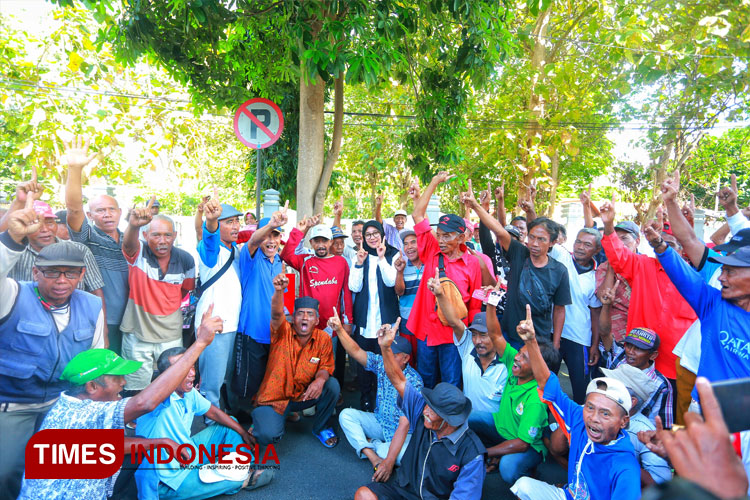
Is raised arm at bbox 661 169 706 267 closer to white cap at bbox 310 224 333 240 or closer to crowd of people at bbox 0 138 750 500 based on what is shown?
crowd of people at bbox 0 138 750 500

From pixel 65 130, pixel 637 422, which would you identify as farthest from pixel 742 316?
pixel 65 130

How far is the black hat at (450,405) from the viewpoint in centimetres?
297

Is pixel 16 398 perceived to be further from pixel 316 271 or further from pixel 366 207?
pixel 366 207

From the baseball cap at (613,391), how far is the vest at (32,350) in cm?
330

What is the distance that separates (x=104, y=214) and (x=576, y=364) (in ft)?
14.8

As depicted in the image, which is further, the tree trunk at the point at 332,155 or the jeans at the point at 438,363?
the tree trunk at the point at 332,155

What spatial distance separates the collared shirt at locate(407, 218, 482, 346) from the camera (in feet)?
13.7

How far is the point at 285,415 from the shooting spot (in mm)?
4070

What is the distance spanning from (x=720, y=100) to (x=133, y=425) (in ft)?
31.9

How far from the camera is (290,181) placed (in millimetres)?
8211

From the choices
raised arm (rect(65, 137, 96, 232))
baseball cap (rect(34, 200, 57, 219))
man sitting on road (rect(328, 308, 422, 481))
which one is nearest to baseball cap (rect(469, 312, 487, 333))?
man sitting on road (rect(328, 308, 422, 481))

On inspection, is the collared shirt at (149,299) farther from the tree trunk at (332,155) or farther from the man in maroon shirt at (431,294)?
→ the tree trunk at (332,155)

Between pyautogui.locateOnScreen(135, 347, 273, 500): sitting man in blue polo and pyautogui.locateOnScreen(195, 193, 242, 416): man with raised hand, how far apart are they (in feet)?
2.15

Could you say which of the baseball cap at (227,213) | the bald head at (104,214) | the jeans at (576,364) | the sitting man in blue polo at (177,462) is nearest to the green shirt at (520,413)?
the jeans at (576,364)
